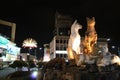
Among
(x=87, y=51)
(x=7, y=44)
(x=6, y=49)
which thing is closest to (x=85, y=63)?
(x=87, y=51)

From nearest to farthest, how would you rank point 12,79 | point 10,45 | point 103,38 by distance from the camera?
point 12,79
point 10,45
point 103,38

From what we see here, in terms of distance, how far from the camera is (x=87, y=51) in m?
40.7

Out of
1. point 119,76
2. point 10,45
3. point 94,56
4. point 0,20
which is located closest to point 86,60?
point 94,56

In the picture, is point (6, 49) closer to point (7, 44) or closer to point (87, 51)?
point (7, 44)

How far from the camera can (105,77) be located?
25.0 metres

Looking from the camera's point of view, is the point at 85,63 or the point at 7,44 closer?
the point at 85,63

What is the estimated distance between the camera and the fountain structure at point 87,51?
35.4m

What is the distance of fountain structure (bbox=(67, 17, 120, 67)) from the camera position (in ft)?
116

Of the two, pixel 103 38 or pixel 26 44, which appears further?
pixel 103 38

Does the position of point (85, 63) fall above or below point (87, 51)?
below

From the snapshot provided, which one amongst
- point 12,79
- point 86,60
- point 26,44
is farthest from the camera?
point 26,44

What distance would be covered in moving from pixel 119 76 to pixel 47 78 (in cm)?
801

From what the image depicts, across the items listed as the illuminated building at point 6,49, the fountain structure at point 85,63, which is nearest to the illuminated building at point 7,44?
the illuminated building at point 6,49

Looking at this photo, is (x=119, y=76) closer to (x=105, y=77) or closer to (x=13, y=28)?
(x=105, y=77)
